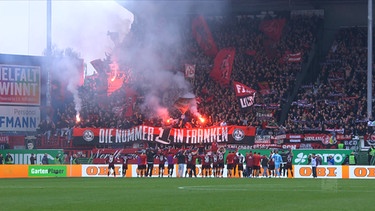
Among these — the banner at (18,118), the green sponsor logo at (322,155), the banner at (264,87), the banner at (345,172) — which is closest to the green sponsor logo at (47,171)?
the banner at (18,118)

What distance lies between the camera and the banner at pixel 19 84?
178 ft

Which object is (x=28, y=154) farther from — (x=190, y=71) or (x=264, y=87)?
(x=264, y=87)

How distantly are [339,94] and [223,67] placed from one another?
8476 mm

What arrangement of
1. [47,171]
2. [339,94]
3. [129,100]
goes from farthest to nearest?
1. [129,100]
2. [339,94]
3. [47,171]

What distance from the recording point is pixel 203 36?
6075 cm

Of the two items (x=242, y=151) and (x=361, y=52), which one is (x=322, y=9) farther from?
(x=242, y=151)

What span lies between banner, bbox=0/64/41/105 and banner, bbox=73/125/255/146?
3.93 meters

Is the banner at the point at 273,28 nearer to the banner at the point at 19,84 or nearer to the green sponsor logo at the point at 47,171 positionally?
the banner at the point at 19,84

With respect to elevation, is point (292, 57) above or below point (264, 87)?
above

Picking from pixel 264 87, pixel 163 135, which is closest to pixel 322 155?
pixel 264 87

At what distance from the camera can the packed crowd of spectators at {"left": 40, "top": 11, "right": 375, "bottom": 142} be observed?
169 ft

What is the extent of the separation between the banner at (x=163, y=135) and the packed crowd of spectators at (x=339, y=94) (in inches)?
118

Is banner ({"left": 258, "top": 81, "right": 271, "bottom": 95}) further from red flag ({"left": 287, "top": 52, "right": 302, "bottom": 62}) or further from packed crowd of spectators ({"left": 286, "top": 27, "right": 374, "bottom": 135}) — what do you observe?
red flag ({"left": 287, "top": 52, "right": 302, "bottom": 62})

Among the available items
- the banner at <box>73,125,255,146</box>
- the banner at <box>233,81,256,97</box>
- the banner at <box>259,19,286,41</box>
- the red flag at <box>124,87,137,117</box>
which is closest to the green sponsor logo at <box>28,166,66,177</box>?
the banner at <box>73,125,255,146</box>
